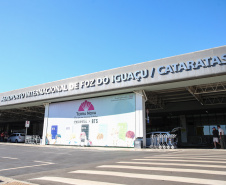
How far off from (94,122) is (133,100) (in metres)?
5.19

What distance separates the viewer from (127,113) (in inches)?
791

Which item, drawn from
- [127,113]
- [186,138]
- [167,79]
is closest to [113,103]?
[127,113]

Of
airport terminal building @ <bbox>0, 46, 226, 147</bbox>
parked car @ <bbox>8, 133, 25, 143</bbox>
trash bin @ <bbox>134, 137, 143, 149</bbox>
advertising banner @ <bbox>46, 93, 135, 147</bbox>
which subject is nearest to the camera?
airport terminal building @ <bbox>0, 46, 226, 147</bbox>

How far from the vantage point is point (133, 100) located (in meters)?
20.1

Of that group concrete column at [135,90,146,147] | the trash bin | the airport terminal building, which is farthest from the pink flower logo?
the trash bin

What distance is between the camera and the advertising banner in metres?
20.1

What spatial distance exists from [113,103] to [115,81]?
274 cm

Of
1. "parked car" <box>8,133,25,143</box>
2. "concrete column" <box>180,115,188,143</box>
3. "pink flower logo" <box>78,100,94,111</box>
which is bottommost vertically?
"parked car" <box>8,133,25,143</box>

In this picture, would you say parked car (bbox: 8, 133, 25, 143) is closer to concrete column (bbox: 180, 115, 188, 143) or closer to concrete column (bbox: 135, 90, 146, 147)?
concrete column (bbox: 135, 90, 146, 147)

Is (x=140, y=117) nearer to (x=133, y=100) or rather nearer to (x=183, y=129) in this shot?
(x=133, y=100)

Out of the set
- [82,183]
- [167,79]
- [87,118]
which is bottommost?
[82,183]

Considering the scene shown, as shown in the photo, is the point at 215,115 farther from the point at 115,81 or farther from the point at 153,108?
the point at 115,81

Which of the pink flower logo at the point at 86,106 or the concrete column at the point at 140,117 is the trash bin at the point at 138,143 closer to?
the concrete column at the point at 140,117

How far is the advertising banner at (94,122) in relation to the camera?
2011 centimetres
